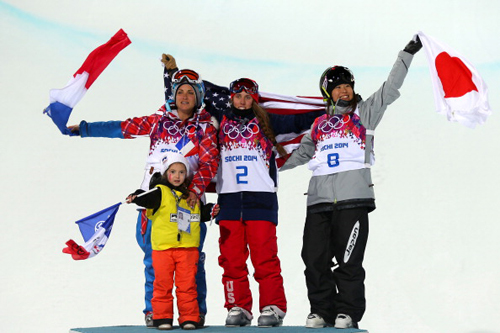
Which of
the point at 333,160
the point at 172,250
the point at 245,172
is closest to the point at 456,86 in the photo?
the point at 333,160

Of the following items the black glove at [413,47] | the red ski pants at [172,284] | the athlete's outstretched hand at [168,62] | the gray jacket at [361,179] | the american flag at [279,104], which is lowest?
the red ski pants at [172,284]

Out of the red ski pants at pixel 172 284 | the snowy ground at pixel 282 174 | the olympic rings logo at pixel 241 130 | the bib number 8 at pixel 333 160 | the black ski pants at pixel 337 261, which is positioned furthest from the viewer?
the snowy ground at pixel 282 174

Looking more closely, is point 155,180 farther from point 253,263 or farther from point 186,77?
point 253,263

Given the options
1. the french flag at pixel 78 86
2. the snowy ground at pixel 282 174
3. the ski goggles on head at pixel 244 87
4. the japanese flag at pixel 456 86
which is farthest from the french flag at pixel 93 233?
the snowy ground at pixel 282 174

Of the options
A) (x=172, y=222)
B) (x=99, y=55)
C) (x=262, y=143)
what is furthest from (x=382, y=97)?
(x=99, y=55)

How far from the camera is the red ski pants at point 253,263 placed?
5.00 m

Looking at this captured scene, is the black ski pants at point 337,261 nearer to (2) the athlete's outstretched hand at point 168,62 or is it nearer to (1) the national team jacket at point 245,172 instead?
(1) the national team jacket at point 245,172

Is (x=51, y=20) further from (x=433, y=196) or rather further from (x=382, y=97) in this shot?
(x=382, y=97)

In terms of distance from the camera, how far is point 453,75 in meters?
4.98

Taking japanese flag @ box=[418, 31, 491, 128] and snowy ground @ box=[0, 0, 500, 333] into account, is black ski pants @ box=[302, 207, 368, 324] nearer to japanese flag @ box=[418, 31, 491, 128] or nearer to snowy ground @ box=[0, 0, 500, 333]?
japanese flag @ box=[418, 31, 491, 128]

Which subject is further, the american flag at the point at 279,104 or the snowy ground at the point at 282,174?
the snowy ground at the point at 282,174

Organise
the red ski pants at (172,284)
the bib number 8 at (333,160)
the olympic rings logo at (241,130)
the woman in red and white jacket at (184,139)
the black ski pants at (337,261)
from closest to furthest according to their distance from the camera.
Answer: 1. the red ski pants at (172,284)
2. the black ski pants at (337,261)
3. the bib number 8 at (333,160)
4. the woman in red and white jacket at (184,139)
5. the olympic rings logo at (241,130)

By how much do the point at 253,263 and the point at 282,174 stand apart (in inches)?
246

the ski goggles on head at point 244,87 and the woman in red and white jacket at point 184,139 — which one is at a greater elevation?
the ski goggles on head at point 244,87
